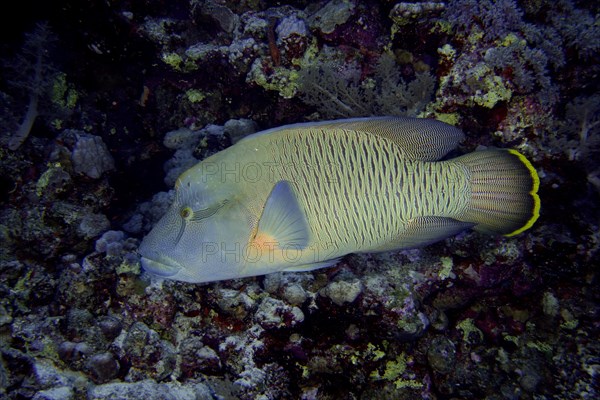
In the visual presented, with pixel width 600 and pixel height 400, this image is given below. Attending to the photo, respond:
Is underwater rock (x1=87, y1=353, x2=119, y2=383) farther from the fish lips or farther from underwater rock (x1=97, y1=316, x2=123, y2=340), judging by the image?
the fish lips

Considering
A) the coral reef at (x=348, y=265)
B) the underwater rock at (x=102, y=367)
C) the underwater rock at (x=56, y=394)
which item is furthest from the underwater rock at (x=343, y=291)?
the underwater rock at (x=56, y=394)

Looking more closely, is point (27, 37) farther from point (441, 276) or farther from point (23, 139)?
point (441, 276)

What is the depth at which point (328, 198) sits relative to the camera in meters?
2.53

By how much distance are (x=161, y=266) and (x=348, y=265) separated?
71.0 inches

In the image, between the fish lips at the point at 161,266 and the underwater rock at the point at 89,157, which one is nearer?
the fish lips at the point at 161,266

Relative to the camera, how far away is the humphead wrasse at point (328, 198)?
2418 millimetres

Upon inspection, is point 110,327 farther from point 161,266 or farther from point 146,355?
point 161,266

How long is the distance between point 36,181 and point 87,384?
2.62 metres

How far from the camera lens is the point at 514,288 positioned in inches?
143

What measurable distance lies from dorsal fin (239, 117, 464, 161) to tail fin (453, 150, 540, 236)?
203 mm

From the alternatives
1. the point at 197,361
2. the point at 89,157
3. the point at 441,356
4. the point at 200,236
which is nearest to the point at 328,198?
the point at 200,236

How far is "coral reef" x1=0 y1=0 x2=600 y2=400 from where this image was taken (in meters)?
3.07

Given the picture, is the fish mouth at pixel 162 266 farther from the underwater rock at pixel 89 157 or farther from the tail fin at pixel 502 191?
the underwater rock at pixel 89 157

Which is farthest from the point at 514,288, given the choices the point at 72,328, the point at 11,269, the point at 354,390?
the point at 11,269
